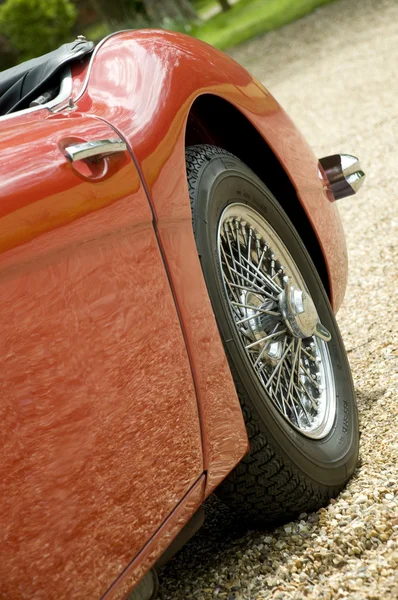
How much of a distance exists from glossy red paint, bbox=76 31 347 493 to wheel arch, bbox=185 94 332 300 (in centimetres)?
4

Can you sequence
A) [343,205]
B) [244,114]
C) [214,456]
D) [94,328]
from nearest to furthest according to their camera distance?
[94,328] < [214,456] < [244,114] < [343,205]

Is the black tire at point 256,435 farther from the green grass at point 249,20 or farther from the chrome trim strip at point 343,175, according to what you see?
the green grass at point 249,20

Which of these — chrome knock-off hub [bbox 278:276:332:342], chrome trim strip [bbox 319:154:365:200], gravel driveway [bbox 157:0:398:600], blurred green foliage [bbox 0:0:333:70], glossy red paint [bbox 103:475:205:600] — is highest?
glossy red paint [bbox 103:475:205:600]

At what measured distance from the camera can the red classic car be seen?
61.0 inches

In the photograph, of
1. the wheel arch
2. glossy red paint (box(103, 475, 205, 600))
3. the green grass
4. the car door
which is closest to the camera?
the car door

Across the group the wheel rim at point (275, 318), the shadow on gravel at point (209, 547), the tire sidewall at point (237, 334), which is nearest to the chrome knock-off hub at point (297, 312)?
the wheel rim at point (275, 318)

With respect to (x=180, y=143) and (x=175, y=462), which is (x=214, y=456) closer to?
(x=175, y=462)

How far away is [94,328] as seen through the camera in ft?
5.50

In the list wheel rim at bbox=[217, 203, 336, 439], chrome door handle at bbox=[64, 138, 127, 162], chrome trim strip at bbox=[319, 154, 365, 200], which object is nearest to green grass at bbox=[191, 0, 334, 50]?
chrome trim strip at bbox=[319, 154, 365, 200]

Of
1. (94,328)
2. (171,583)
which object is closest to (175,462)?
(94,328)

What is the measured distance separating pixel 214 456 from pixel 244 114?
119 centimetres

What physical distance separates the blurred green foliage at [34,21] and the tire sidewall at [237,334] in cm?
2570

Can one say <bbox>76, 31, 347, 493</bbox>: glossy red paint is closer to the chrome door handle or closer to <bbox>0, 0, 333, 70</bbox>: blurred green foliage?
the chrome door handle

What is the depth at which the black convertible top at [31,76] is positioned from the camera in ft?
8.04
